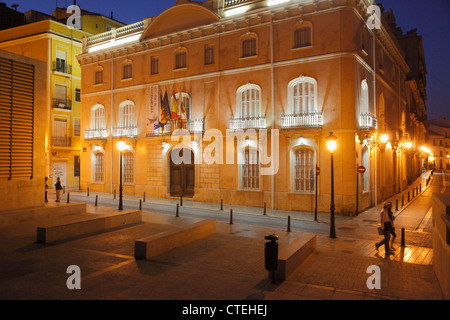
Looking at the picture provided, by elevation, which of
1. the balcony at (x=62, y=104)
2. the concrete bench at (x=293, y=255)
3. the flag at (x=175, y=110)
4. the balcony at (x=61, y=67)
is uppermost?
the balcony at (x=61, y=67)

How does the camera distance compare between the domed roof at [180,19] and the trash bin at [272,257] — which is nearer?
the trash bin at [272,257]

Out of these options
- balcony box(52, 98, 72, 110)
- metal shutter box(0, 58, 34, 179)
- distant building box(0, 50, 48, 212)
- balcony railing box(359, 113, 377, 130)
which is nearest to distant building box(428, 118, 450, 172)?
balcony railing box(359, 113, 377, 130)

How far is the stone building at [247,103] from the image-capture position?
18828mm

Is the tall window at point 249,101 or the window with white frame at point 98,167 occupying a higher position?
the tall window at point 249,101

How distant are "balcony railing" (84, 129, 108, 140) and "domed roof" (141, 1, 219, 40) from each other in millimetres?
7966

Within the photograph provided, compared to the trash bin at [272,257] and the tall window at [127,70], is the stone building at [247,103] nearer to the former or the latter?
the tall window at [127,70]

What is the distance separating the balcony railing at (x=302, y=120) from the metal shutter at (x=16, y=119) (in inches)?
498

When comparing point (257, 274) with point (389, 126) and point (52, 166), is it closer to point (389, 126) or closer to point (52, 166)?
point (389, 126)

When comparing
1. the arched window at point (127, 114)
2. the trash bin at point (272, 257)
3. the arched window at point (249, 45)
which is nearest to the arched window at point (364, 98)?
the arched window at point (249, 45)

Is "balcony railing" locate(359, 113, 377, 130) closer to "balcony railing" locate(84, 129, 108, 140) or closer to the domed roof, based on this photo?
the domed roof

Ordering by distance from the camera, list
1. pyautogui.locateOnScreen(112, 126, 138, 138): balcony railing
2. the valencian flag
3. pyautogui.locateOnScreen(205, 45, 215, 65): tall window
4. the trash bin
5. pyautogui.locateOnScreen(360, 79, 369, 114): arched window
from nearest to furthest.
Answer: the trash bin < pyautogui.locateOnScreen(360, 79, 369, 114): arched window < pyautogui.locateOnScreen(205, 45, 215, 65): tall window < the valencian flag < pyautogui.locateOnScreen(112, 126, 138, 138): balcony railing

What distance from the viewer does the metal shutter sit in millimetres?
13539

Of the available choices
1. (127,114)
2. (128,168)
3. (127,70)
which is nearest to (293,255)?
(128,168)
